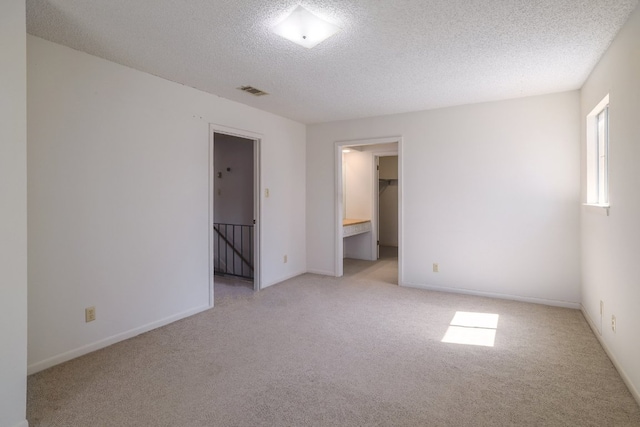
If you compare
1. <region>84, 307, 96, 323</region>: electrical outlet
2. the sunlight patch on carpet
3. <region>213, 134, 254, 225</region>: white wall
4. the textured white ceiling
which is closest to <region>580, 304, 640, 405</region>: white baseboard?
the sunlight patch on carpet

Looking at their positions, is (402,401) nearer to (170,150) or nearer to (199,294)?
(199,294)

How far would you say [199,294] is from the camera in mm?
3682

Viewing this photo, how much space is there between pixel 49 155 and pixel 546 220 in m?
4.72

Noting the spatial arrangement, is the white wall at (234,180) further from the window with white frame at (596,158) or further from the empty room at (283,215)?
the window with white frame at (596,158)

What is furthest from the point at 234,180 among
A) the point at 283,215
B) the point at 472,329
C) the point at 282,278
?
the point at 472,329

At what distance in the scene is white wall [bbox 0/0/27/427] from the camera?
169 centimetres

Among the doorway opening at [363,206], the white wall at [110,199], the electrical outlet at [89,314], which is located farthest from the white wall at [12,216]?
the doorway opening at [363,206]

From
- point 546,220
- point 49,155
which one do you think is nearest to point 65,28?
point 49,155

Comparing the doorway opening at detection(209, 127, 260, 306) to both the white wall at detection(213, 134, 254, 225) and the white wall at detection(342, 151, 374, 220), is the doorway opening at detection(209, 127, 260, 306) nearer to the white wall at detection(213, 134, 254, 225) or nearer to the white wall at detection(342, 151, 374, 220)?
the white wall at detection(213, 134, 254, 225)

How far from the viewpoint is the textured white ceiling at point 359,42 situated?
207cm

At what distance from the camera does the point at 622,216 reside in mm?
2244

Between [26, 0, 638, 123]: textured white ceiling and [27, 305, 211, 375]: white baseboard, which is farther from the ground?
[26, 0, 638, 123]: textured white ceiling

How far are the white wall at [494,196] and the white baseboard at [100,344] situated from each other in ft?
9.53

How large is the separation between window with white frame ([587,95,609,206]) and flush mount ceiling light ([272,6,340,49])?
8.35ft
